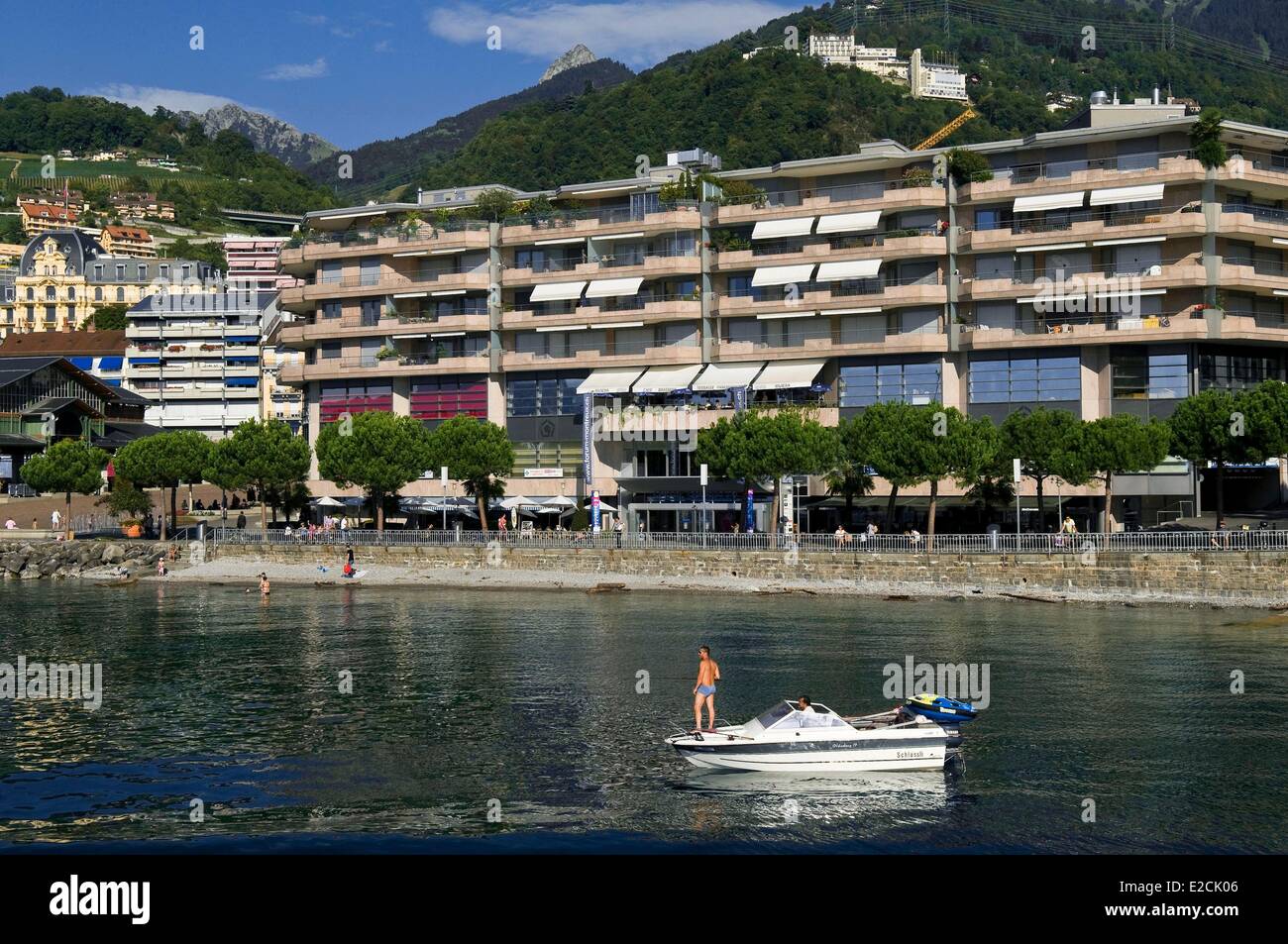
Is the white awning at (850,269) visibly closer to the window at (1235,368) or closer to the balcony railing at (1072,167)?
the balcony railing at (1072,167)

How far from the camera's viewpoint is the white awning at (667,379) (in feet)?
327

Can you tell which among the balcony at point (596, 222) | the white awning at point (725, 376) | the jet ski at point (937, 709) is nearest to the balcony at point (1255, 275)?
the white awning at point (725, 376)

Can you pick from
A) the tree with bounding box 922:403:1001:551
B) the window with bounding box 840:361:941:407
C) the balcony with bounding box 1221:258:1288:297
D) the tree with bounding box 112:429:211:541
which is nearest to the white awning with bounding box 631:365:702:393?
the window with bounding box 840:361:941:407

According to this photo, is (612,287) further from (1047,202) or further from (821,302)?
(1047,202)

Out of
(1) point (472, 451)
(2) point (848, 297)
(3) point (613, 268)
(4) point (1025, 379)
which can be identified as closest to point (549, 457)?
(1) point (472, 451)

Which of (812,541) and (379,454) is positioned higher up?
(379,454)

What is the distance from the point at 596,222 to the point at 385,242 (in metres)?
18.9

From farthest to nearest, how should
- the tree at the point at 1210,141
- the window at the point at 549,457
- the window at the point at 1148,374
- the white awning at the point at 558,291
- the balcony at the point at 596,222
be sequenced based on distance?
the window at the point at 549,457 → the white awning at the point at 558,291 → the balcony at the point at 596,222 → the window at the point at 1148,374 → the tree at the point at 1210,141

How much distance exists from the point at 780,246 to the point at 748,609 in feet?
124

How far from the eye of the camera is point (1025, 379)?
91.9m

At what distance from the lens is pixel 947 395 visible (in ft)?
309

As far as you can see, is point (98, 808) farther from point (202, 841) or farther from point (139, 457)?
point (139, 457)

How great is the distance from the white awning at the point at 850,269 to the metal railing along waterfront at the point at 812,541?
2095 cm

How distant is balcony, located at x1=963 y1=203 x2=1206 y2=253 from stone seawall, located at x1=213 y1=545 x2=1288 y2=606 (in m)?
26.9
